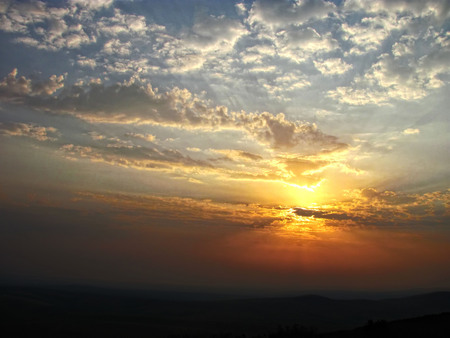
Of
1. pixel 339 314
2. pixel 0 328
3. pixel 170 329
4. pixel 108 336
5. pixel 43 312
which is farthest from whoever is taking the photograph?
pixel 339 314

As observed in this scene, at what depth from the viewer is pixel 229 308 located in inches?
6137

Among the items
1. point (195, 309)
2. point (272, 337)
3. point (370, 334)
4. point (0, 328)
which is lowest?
point (195, 309)

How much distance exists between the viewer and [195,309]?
15162 centimetres

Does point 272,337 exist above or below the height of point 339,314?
above

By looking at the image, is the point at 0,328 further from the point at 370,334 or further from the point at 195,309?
the point at 195,309

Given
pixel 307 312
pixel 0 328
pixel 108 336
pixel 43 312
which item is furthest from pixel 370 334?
pixel 307 312

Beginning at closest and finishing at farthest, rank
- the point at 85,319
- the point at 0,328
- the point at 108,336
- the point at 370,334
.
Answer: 1. the point at 370,334
2. the point at 108,336
3. the point at 0,328
4. the point at 85,319

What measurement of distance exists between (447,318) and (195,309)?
5100 inches

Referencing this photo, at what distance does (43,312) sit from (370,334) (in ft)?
349

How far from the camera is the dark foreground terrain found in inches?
1421

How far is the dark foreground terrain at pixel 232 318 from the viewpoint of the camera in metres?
36.1

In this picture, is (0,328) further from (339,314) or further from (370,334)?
(339,314)

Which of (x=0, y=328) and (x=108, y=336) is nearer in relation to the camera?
(x=108, y=336)

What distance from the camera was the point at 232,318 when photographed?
121812mm
